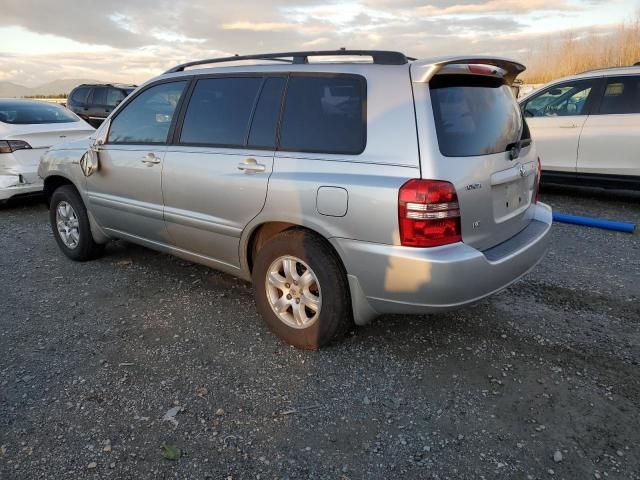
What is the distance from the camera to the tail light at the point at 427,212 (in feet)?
8.46

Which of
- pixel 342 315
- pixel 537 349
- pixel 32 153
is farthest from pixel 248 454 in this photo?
pixel 32 153

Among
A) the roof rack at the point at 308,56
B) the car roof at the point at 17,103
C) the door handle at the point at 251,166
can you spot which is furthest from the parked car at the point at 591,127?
the car roof at the point at 17,103

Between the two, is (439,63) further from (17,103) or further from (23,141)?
(17,103)

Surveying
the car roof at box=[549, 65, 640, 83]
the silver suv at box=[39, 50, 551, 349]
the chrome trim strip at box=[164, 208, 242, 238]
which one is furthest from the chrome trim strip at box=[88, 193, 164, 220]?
the car roof at box=[549, 65, 640, 83]

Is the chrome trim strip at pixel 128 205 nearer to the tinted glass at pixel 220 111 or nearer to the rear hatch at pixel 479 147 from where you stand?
the tinted glass at pixel 220 111

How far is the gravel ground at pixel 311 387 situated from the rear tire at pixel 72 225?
54cm

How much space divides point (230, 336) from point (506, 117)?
7.77 feet

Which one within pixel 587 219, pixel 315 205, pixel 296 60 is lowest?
pixel 587 219

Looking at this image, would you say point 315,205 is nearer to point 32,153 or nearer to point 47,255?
point 47,255

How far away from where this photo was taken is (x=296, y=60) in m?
3.28

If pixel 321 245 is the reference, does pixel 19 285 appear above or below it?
below

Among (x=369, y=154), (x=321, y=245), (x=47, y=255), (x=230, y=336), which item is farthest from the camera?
(x=47, y=255)

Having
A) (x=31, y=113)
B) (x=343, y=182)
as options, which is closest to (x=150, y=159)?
(x=343, y=182)

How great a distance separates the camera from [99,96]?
15.0m
